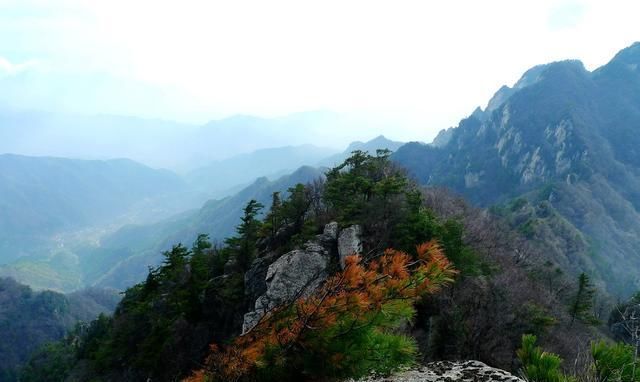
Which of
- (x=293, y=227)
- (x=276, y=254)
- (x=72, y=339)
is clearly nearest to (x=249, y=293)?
(x=276, y=254)

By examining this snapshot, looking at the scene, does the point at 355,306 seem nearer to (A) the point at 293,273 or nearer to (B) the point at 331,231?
(A) the point at 293,273

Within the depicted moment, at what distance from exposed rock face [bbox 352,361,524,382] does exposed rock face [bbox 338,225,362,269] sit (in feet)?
65.4

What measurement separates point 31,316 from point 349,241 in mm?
161265

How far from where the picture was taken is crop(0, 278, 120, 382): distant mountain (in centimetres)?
12439

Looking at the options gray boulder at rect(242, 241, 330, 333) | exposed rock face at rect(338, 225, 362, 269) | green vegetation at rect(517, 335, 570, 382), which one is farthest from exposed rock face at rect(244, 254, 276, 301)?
green vegetation at rect(517, 335, 570, 382)

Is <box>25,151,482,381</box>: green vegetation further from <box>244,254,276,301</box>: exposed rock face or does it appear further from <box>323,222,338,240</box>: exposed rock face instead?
<box>323,222,338,240</box>: exposed rock face

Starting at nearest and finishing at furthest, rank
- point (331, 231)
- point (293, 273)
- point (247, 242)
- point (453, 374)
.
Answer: point (453, 374)
point (293, 273)
point (331, 231)
point (247, 242)

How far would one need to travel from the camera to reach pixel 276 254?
111 ft

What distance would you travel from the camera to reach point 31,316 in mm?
143875

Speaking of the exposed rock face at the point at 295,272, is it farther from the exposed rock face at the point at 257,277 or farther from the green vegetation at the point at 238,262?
the exposed rock face at the point at 257,277

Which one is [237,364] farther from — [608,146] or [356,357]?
[608,146]

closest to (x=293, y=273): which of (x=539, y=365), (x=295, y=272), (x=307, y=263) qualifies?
(x=295, y=272)

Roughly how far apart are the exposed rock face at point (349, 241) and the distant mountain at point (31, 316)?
119770 millimetres

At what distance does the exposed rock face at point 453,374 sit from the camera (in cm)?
613
